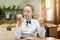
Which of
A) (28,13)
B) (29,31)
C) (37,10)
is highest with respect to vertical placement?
(37,10)

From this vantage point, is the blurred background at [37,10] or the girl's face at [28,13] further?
the blurred background at [37,10]

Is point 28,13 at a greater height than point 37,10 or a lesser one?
lesser

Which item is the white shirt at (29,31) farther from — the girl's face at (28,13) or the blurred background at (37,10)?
the blurred background at (37,10)

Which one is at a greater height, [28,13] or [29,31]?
[28,13]

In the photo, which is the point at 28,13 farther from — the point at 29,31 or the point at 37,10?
the point at 37,10

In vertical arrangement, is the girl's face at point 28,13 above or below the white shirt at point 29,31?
above

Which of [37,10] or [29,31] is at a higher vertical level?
[37,10]

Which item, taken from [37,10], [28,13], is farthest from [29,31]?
[37,10]

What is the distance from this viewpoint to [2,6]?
750 cm

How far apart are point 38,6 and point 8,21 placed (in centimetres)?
194

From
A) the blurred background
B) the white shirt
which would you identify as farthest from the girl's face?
the blurred background

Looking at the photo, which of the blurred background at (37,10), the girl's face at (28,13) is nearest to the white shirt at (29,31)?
the girl's face at (28,13)

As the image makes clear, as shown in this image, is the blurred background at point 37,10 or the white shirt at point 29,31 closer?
the white shirt at point 29,31

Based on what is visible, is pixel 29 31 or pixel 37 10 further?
pixel 37 10
